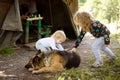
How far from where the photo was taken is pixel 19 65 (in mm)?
6113

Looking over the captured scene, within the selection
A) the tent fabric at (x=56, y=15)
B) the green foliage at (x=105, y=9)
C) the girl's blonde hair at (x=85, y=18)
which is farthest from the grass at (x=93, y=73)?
the green foliage at (x=105, y=9)

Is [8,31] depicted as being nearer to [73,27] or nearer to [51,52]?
[51,52]

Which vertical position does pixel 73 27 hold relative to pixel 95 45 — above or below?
below

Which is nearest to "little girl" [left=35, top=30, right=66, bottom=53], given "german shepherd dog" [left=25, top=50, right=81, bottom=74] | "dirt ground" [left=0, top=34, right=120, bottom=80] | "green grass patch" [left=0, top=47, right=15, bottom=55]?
"german shepherd dog" [left=25, top=50, right=81, bottom=74]

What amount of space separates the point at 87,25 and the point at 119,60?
114 cm

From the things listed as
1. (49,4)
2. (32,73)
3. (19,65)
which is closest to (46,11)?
(49,4)

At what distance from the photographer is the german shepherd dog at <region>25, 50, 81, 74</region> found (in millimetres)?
5383

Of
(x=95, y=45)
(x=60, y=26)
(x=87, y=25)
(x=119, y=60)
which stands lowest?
(x=60, y=26)

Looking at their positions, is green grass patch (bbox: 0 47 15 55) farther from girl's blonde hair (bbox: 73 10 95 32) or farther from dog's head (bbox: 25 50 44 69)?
girl's blonde hair (bbox: 73 10 95 32)

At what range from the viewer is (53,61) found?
213 inches

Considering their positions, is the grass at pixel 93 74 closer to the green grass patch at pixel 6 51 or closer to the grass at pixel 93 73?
the grass at pixel 93 73

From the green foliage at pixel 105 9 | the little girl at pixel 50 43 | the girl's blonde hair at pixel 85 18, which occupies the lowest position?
the green foliage at pixel 105 9

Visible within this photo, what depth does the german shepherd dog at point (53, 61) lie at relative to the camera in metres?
5.38

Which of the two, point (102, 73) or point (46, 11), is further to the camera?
point (46, 11)
